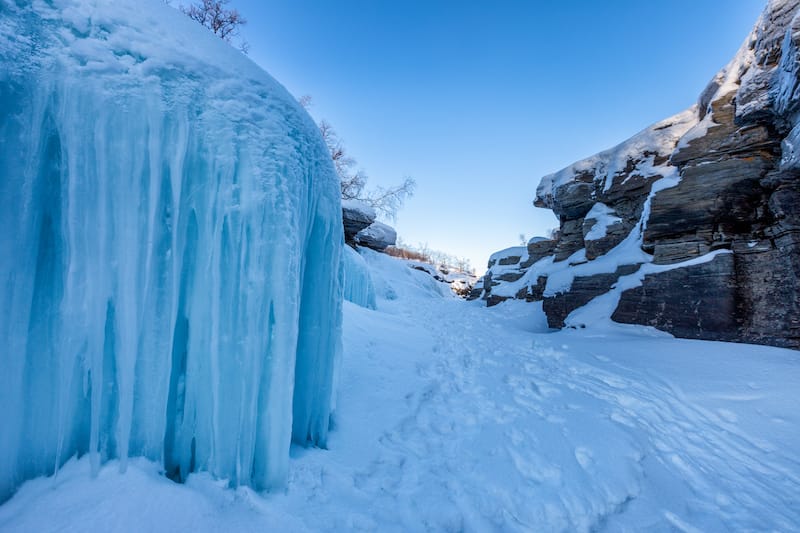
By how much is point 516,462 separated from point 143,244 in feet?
8.47

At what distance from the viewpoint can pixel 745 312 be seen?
4062 millimetres

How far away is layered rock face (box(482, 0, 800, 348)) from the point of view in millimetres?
3838

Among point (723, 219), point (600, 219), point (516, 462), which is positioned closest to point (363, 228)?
point (600, 219)

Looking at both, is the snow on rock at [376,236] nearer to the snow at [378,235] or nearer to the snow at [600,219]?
the snow at [378,235]

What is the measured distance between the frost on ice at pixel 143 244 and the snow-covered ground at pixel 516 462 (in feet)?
0.68

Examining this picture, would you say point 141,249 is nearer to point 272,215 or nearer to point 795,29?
point 272,215

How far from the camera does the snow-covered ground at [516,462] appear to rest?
3.86 feet

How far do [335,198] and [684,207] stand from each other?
6222 mm

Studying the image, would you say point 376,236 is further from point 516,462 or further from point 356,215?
point 516,462

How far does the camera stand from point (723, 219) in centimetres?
463

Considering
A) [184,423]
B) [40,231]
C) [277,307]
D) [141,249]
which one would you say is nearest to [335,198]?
[277,307]

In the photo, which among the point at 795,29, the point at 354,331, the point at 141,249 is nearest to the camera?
the point at 141,249

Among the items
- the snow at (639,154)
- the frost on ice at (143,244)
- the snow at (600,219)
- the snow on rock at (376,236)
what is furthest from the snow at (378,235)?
the frost on ice at (143,244)

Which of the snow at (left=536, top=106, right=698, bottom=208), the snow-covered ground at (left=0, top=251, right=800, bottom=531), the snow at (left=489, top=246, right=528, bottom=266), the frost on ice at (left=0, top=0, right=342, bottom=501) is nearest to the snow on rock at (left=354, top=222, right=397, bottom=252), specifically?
the snow at (left=489, top=246, right=528, bottom=266)
